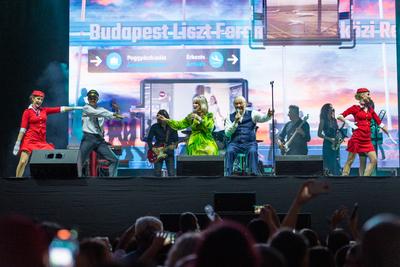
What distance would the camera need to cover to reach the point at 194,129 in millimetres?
10242

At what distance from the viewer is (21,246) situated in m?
2.25

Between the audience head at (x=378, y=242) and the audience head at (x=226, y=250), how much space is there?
46 cm

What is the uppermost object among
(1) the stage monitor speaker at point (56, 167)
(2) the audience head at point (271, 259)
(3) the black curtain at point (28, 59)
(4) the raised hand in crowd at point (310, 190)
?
(3) the black curtain at point (28, 59)

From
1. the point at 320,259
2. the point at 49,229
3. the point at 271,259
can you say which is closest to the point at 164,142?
the point at 49,229

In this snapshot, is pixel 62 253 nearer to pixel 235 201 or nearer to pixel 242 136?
pixel 235 201

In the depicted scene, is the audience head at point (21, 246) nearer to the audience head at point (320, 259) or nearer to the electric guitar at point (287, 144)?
the audience head at point (320, 259)

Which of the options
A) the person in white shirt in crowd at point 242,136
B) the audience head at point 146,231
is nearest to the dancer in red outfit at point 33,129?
the person in white shirt in crowd at point 242,136

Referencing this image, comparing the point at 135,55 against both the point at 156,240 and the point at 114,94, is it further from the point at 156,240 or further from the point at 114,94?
the point at 156,240

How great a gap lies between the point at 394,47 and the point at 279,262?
12.1 m

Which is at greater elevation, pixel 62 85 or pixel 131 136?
pixel 62 85

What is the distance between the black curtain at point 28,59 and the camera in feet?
42.9

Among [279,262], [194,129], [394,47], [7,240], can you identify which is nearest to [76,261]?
[7,240]

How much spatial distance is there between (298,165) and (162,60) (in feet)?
17.9

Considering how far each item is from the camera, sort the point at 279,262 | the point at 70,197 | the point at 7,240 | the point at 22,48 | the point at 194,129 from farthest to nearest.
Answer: the point at 22,48 < the point at 194,129 < the point at 70,197 < the point at 279,262 < the point at 7,240
